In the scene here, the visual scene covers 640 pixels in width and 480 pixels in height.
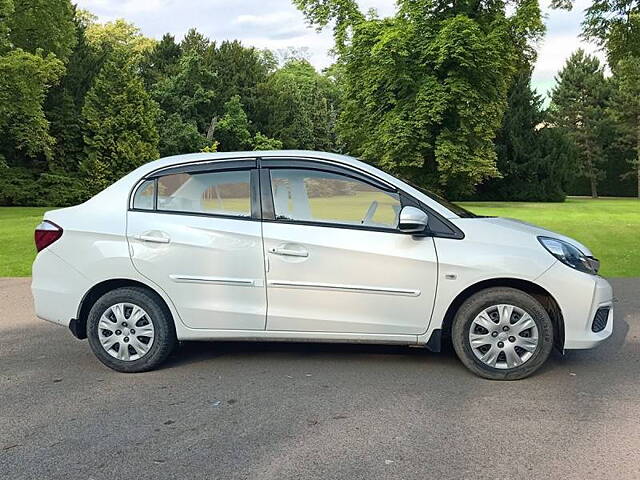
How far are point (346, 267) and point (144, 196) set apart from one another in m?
1.77

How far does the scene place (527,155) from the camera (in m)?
44.8

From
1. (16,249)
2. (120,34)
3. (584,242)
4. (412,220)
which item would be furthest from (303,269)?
(120,34)

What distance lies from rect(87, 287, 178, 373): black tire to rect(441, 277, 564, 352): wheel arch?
7.26 ft

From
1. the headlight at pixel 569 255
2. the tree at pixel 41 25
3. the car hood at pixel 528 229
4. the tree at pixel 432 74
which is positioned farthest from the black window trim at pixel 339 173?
the tree at pixel 432 74

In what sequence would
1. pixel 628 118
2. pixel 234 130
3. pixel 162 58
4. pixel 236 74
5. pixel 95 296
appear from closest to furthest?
pixel 95 296, pixel 234 130, pixel 162 58, pixel 236 74, pixel 628 118

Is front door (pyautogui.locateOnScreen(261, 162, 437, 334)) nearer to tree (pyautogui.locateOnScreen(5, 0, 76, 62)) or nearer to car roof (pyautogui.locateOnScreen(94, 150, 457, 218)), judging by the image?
car roof (pyautogui.locateOnScreen(94, 150, 457, 218))

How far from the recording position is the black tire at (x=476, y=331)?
452 centimetres

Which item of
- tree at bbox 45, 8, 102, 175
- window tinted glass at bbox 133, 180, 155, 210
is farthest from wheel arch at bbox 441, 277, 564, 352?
tree at bbox 45, 8, 102, 175

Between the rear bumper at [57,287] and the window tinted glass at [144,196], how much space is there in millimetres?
730

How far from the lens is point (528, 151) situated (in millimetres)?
45125

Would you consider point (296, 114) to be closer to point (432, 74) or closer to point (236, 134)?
point (236, 134)

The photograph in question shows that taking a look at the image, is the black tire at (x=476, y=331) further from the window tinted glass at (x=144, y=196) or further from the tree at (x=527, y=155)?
the tree at (x=527, y=155)

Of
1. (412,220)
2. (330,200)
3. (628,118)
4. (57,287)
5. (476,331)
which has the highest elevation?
(628,118)

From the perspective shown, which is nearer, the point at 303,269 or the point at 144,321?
the point at 303,269
